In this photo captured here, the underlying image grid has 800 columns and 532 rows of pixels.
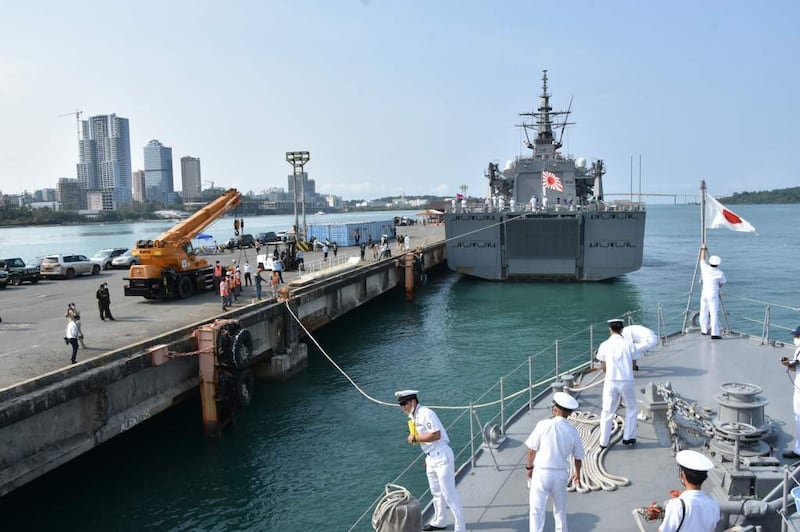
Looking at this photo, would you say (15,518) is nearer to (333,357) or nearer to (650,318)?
(333,357)

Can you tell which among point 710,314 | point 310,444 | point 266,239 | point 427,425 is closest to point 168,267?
point 310,444

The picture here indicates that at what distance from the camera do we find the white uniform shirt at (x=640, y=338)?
9663 mm

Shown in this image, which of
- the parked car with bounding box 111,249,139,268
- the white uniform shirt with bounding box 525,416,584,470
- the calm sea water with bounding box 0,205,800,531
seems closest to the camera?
the white uniform shirt with bounding box 525,416,584,470

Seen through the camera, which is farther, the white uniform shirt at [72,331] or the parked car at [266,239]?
the parked car at [266,239]

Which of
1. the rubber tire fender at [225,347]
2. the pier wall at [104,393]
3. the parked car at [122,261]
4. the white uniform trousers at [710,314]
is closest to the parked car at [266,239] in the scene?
the parked car at [122,261]

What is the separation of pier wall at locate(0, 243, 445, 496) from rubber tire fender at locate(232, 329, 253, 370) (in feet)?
3.50

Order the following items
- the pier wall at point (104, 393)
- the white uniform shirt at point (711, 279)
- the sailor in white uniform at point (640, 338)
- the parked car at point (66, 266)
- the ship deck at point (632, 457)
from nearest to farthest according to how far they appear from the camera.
Result: the ship deck at point (632, 457)
the sailor in white uniform at point (640, 338)
the pier wall at point (104, 393)
the white uniform shirt at point (711, 279)
the parked car at point (66, 266)

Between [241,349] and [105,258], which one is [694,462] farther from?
[105,258]

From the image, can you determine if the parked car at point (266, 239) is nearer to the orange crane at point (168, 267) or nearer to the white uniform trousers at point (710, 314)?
the orange crane at point (168, 267)

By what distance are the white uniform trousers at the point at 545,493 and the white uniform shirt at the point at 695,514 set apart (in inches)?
44.4

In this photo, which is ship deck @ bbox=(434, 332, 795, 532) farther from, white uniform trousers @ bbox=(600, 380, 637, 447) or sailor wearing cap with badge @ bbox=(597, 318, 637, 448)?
sailor wearing cap with badge @ bbox=(597, 318, 637, 448)

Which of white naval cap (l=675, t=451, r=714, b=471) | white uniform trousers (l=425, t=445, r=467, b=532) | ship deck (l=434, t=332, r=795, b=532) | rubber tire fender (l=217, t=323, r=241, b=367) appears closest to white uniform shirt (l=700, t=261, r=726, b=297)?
ship deck (l=434, t=332, r=795, b=532)

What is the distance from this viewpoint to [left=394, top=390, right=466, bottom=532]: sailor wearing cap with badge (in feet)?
19.4

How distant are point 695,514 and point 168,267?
20314 millimetres
